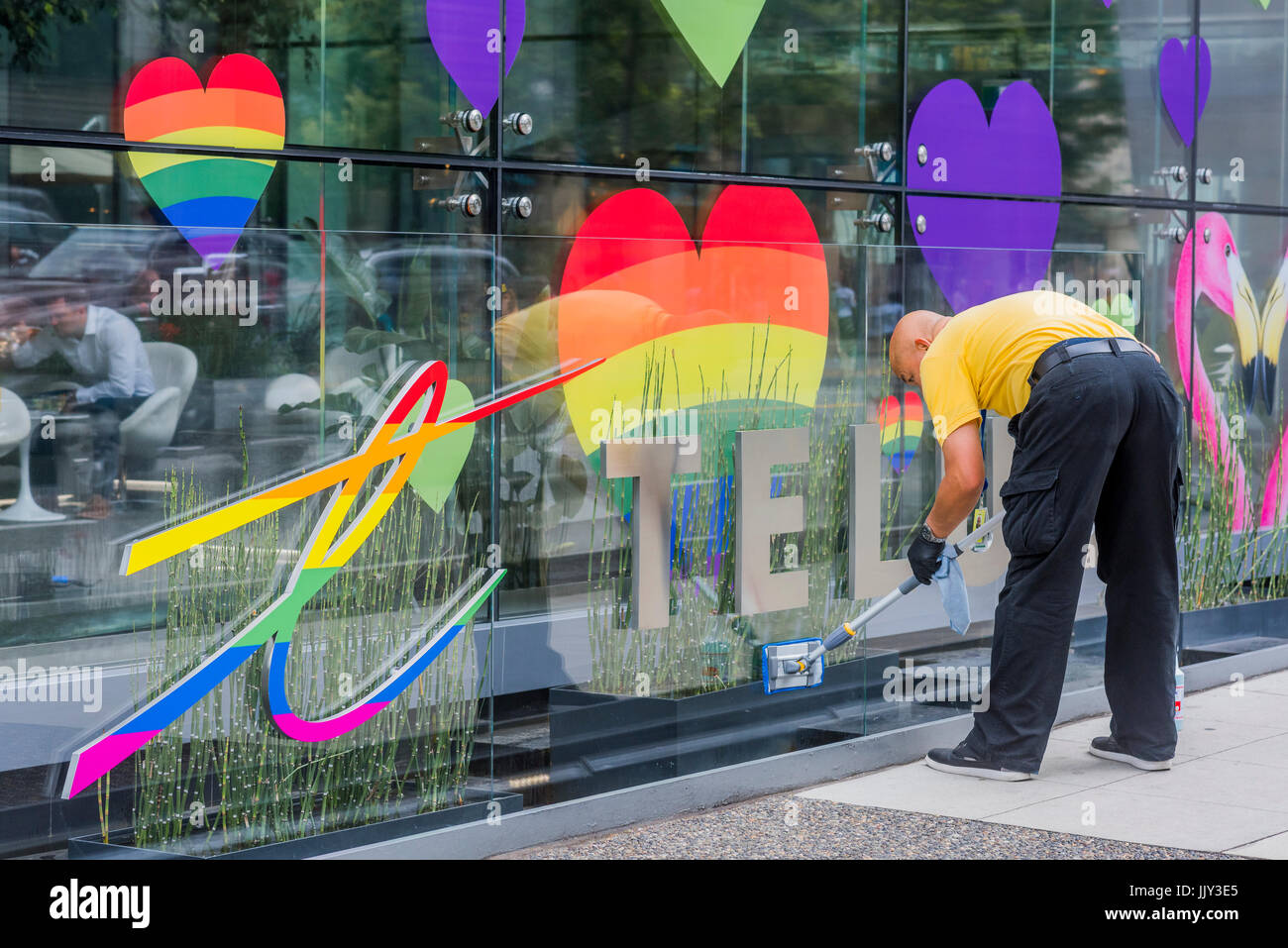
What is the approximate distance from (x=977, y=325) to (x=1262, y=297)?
4.23 metres

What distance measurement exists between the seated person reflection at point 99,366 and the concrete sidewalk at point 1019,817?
5.47ft

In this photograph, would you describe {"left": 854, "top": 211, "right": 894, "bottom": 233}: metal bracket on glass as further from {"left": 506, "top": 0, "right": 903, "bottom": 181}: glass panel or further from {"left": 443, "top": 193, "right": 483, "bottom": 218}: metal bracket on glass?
{"left": 443, "top": 193, "right": 483, "bottom": 218}: metal bracket on glass

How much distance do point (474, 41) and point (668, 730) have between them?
3.41 m

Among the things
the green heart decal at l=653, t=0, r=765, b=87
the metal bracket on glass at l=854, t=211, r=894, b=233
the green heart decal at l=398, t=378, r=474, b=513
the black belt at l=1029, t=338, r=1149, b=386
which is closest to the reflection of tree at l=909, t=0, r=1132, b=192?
the metal bracket on glass at l=854, t=211, r=894, b=233

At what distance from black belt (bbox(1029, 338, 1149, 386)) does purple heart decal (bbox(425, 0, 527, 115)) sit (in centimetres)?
301

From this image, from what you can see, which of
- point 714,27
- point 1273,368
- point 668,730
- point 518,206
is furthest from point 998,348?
point 1273,368

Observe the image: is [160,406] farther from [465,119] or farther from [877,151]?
[877,151]

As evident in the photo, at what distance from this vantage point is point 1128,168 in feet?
32.9

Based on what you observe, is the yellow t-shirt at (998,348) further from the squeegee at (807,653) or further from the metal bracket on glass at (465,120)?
the metal bracket on glass at (465,120)

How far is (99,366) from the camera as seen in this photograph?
4547mm

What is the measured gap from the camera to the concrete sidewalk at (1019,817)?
16.6 ft

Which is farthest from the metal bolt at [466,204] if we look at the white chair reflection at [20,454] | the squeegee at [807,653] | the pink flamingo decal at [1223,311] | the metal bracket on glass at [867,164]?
the pink flamingo decal at [1223,311]

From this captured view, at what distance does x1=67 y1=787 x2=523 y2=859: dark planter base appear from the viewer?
4.52m
